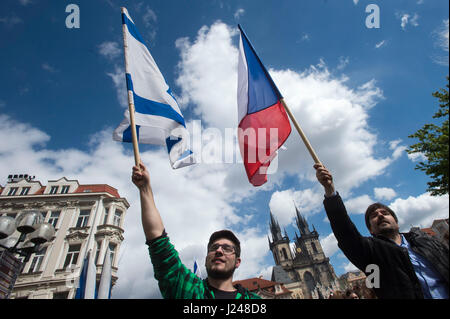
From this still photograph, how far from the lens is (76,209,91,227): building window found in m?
18.9

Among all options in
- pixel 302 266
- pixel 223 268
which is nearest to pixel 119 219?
pixel 223 268

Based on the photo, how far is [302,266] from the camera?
3034 inches

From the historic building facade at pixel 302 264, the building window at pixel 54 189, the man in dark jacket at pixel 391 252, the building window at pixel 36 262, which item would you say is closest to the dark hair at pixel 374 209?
the man in dark jacket at pixel 391 252

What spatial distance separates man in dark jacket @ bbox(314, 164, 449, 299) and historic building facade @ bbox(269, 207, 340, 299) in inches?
3054

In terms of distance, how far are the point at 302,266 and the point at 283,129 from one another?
8670cm

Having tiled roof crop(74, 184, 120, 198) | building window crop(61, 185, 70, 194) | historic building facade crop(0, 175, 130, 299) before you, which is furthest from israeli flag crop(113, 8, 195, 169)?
building window crop(61, 185, 70, 194)

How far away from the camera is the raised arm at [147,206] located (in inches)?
83.3

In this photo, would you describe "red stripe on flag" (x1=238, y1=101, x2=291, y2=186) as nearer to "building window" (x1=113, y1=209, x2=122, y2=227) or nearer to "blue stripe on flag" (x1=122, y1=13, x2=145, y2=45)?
"blue stripe on flag" (x1=122, y1=13, x2=145, y2=45)

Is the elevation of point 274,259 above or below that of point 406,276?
above

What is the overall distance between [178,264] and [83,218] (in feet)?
70.2

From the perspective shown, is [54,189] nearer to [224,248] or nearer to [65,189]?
[65,189]

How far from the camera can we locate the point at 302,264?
3059 inches

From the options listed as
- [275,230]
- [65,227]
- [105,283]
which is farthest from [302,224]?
[105,283]
